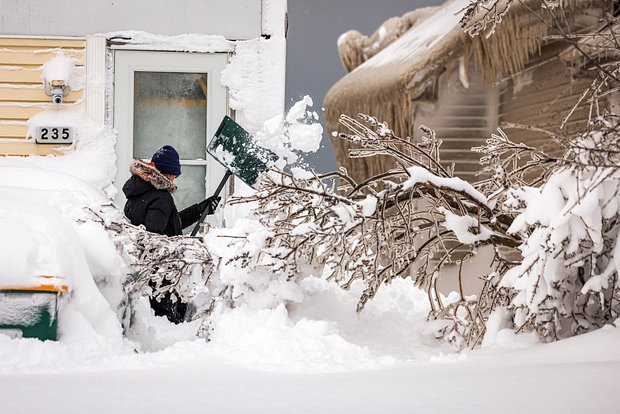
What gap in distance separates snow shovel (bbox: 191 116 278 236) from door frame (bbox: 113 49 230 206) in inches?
27.5

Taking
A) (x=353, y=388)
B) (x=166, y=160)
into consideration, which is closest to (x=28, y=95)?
(x=166, y=160)

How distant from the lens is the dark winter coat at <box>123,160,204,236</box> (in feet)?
18.7

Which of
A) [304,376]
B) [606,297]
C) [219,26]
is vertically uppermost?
[219,26]

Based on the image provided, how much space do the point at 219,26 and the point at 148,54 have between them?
0.72m

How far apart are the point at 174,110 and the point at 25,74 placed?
4.68ft

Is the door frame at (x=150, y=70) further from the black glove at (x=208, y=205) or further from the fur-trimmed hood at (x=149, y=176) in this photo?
the fur-trimmed hood at (x=149, y=176)

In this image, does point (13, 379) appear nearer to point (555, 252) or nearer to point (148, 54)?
point (555, 252)

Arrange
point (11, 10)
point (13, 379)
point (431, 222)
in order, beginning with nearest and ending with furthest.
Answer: point (13, 379)
point (431, 222)
point (11, 10)

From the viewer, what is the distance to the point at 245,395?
2.62 m

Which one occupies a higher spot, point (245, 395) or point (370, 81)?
point (370, 81)

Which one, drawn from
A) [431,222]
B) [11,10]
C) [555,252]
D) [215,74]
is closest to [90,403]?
[555,252]

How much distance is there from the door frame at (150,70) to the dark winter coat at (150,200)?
1508 millimetres

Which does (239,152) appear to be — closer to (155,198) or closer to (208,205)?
(208,205)

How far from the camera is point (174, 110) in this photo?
7445 millimetres
